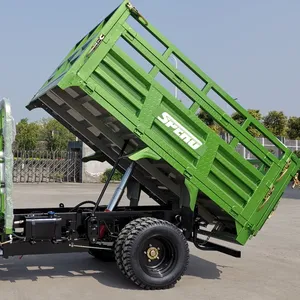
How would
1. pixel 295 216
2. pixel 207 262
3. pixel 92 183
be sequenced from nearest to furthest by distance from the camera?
1. pixel 207 262
2. pixel 295 216
3. pixel 92 183

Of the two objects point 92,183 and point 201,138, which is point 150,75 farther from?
point 92,183

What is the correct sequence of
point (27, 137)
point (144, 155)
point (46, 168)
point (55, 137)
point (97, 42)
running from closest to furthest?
point (97, 42)
point (144, 155)
point (46, 168)
point (27, 137)
point (55, 137)

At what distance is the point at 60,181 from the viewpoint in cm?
3497

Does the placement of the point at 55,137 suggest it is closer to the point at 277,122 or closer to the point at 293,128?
the point at 277,122

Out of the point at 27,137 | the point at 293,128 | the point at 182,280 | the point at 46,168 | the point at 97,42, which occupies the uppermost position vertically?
the point at 293,128

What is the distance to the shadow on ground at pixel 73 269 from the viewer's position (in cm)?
669

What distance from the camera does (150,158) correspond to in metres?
6.24

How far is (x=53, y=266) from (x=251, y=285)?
2839 millimetres

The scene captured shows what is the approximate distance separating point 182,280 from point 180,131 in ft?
6.57

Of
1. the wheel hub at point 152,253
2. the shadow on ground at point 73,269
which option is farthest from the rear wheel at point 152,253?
the shadow on ground at point 73,269

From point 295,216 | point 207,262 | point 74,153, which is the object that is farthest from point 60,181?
point 207,262

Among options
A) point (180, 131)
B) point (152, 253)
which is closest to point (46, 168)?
point (152, 253)

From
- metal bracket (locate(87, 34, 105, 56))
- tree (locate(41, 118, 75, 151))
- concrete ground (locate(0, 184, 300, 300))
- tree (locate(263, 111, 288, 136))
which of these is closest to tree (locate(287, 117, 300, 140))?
tree (locate(263, 111, 288, 136))

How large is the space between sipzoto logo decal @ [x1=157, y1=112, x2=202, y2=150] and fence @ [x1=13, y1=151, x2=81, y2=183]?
29205 millimetres
